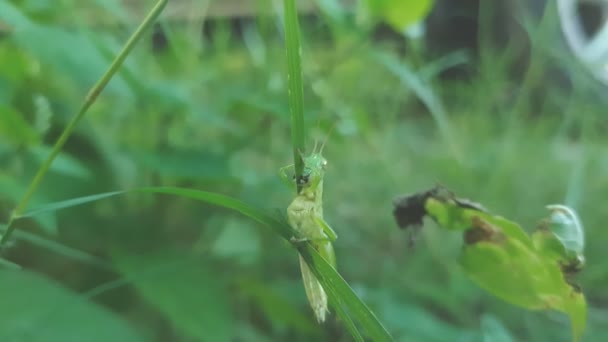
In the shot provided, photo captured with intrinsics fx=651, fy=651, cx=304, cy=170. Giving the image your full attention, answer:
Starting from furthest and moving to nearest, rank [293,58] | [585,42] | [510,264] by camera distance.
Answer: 1. [585,42]
2. [510,264]
3. [293,58]

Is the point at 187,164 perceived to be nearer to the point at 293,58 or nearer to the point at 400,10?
the point at 400,10

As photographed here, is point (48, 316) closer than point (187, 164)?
Yes

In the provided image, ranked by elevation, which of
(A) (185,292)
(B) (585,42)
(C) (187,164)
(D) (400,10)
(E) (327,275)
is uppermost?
(B) (585,42)

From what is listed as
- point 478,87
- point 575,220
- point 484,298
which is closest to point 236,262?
point 484,298

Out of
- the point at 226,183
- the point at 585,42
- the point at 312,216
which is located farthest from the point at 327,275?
the point at 585,42

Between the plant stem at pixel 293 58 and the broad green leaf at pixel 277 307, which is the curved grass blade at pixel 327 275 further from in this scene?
the broad green leaf at pixel 277 307

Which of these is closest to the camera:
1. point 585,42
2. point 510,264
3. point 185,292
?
point 510,264

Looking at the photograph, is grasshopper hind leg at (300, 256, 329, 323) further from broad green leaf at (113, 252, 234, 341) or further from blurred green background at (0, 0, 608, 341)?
broad green leaf at (113, 252, 234, 341)

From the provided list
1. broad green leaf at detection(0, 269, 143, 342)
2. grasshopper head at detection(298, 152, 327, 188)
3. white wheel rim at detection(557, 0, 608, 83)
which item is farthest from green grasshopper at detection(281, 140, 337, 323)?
white wheel rim at detection(557, 0, 608, 83)
